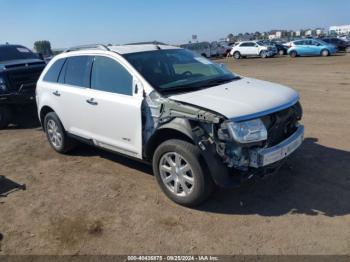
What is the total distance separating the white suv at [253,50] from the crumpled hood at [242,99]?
3191 centimetres

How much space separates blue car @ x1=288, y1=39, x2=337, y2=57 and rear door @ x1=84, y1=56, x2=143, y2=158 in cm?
3057

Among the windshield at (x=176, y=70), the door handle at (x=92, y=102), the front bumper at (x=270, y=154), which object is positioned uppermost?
the windshield at (x=176, y=70)

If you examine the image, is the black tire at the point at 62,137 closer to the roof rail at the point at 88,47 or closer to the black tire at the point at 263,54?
the roof rail at the point at 88,47

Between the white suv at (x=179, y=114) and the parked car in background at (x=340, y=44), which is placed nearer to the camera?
the white suv at (x=179, y=114)

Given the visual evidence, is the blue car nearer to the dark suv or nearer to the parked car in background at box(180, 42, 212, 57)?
the parked car in background at box(180, 42, 212, 57)

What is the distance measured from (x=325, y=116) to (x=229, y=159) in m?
5.00

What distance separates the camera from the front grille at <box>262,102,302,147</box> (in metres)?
4.19

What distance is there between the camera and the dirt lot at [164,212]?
374 cm

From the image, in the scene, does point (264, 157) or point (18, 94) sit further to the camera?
→ point (18, 94)

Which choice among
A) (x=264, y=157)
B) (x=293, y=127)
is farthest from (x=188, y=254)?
(x=293, y=127)

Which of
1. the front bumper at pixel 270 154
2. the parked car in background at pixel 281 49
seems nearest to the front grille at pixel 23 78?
the front bumper at pixel 270 154

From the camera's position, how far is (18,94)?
359 inches

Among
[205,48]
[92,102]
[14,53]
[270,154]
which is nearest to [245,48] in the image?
[205,48]

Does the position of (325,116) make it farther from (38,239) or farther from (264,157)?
(38,239)
